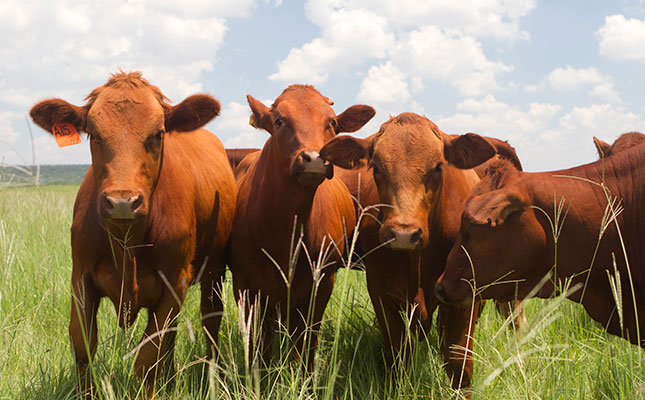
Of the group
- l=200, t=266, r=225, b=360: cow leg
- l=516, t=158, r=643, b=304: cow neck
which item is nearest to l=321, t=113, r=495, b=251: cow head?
l=516, t=158, r=643, b=304: cow neck

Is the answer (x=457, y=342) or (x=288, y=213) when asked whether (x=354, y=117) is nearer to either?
(x=288, y=213)

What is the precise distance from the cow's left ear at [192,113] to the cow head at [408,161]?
950 millimetres

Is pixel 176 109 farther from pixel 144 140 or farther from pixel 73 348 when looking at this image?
pixel 73 348

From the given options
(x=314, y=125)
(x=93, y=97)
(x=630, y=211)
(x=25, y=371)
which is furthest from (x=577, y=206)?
(x=25, y=371)

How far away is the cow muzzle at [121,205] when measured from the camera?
3.06m

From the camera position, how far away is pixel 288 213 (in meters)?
4.23

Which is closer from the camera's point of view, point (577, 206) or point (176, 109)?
point (577, 206)

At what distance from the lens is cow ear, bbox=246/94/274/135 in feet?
14.6

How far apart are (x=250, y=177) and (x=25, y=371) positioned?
2399 mm

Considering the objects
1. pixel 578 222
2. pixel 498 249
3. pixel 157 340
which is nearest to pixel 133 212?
pixel 157 340

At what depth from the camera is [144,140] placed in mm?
3414

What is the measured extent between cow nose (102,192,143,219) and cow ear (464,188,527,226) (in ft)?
7.13

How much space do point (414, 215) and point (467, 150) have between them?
0.81 metres

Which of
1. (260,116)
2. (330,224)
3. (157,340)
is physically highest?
(260,116)
